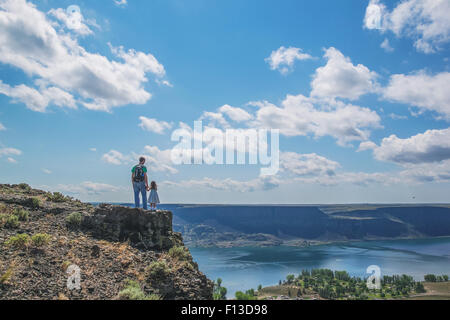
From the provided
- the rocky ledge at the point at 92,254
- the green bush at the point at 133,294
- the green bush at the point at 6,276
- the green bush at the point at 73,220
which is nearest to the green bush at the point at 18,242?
the rocky ledge at the point at 92,254

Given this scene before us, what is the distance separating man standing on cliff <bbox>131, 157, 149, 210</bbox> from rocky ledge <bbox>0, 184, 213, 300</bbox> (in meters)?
1.58

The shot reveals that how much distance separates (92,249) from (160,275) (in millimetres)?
3340

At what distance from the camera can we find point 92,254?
11586mm

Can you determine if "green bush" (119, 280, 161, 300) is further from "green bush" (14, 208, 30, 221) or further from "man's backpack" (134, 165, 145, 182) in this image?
"green bush" (14, 208, 30, 221)

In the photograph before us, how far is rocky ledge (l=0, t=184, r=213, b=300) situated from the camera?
910cm

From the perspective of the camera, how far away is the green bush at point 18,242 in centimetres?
1062

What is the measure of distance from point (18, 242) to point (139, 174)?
251 inches

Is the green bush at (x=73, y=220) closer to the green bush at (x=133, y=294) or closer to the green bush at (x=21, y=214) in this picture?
the green bush at (x=21, y=214)

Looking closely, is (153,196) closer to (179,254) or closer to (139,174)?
(139,174)

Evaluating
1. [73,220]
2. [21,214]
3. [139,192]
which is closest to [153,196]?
[139,192]

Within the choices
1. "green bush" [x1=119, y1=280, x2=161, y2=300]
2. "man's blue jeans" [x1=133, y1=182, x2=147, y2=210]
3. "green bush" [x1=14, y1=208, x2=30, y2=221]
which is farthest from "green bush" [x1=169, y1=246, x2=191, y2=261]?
"green bush" [x1=14, y1=208, x2=30, y2=221]

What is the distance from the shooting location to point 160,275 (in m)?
11.0
